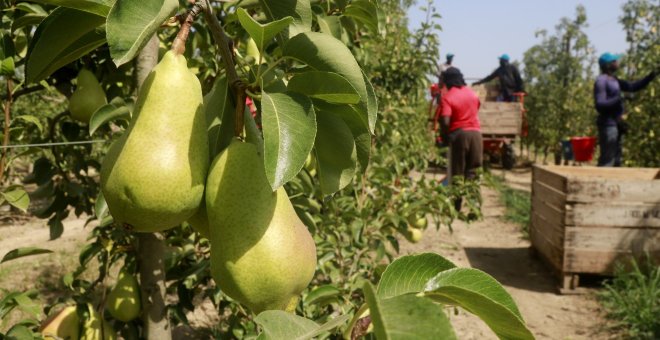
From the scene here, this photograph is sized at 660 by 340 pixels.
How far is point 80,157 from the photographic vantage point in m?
1.74

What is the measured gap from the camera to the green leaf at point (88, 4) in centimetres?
55

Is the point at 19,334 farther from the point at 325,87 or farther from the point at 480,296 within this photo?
the point at 480,296

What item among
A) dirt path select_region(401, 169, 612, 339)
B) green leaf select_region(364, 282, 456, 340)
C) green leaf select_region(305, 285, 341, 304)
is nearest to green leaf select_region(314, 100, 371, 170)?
green leaf select_region(364, 282, 456, 340)

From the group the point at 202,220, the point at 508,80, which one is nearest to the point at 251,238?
the point at 202,220

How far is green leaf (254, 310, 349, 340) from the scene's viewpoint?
0.50m

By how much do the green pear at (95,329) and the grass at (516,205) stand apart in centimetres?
469

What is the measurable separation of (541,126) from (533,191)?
854 centimetres

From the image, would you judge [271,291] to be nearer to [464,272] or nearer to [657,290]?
[464,272]

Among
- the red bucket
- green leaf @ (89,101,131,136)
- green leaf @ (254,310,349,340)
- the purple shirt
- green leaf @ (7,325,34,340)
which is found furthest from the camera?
the red bucket

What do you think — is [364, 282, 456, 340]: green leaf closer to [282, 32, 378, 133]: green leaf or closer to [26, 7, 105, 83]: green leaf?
[282, 32, 378, 133]: green leaf

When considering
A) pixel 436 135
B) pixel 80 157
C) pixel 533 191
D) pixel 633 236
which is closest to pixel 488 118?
pixel 436 135

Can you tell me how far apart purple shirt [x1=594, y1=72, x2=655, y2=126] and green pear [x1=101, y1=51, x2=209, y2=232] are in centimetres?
609

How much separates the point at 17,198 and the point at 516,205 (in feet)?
21.0

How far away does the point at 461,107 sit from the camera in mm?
5469
